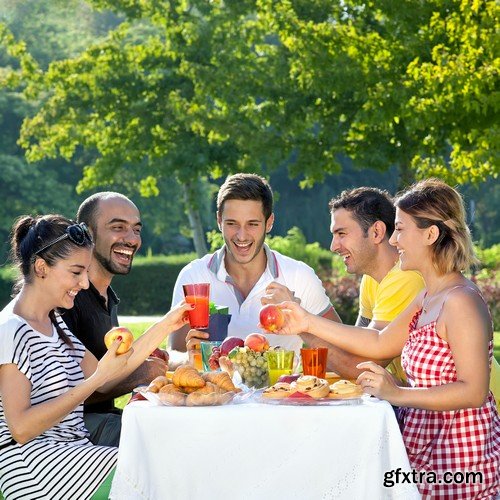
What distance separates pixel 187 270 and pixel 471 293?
226 cm

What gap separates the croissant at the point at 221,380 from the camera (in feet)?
13.4

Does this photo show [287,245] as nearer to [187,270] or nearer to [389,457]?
[187,270]

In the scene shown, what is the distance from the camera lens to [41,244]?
4555mm

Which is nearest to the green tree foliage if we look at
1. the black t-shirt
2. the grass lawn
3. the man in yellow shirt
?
the grass lawn

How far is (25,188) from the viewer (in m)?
36.2

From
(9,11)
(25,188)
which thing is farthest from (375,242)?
(9,11)

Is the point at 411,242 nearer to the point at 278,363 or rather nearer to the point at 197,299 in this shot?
the point at 278,363

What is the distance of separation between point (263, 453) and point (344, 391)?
40 cm

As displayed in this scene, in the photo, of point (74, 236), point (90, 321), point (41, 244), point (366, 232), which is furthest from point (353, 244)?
point (41, 244)

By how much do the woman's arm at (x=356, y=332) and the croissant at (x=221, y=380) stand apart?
26.8 inches

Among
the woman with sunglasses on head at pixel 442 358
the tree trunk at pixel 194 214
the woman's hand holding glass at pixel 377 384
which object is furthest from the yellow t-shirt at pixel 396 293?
the tree trunk at pixel 194 214

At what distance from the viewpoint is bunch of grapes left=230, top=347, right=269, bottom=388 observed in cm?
451

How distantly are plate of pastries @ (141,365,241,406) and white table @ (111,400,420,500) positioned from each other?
8 centimetres

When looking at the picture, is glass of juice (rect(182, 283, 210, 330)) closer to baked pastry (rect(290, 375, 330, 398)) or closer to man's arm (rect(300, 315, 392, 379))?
man's arm (rect(300, 315, 392, 379))
